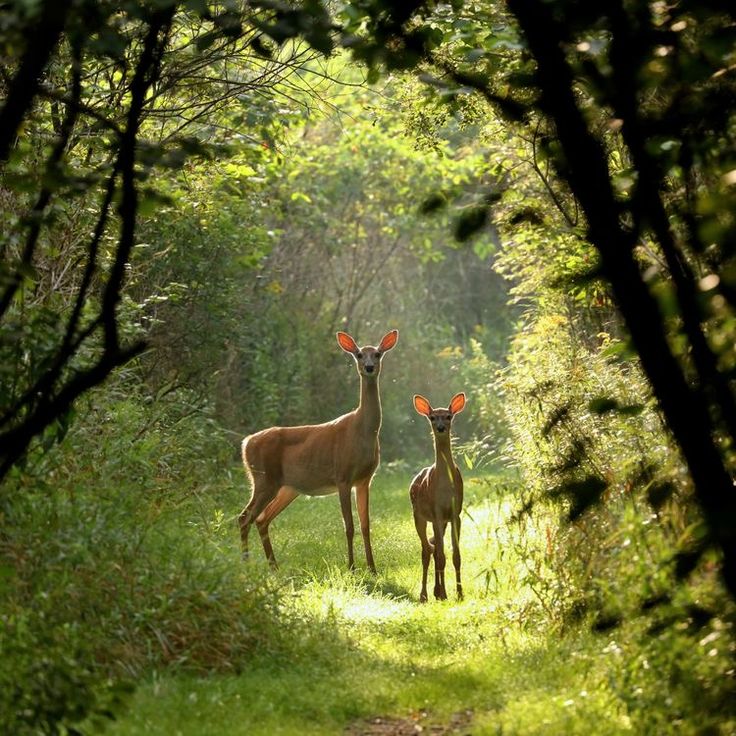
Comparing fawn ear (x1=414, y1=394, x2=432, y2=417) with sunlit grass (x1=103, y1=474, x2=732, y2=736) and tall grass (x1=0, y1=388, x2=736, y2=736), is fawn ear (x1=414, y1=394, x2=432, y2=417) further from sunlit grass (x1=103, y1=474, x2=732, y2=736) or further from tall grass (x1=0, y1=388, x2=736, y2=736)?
tall grass (x1=0, y1=388, x2=736, y2=736)

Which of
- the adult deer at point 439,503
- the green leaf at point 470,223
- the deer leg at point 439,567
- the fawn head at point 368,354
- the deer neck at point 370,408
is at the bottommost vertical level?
the green leaf at point 470,223

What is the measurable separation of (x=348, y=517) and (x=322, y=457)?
81 cm

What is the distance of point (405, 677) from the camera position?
22.8ft

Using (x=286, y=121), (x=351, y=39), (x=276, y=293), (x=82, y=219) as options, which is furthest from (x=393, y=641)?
(x=276, y=293)

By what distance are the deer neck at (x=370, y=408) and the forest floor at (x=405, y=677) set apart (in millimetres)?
3031

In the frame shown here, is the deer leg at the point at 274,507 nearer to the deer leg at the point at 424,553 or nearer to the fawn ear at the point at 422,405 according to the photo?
the fawn ear at the point at 422,405

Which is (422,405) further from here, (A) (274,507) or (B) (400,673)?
(B) (400,673)

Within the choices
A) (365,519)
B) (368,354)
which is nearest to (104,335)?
(365,519)

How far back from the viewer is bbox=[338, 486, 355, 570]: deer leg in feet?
38.5

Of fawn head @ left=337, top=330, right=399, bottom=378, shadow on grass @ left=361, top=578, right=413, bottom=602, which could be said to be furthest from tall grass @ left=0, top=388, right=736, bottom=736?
fawn head @ left=337, top=330, right=399, bottom=378

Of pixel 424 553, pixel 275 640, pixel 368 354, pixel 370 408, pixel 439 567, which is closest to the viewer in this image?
pixel 275 640

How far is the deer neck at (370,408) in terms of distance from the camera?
12625mm

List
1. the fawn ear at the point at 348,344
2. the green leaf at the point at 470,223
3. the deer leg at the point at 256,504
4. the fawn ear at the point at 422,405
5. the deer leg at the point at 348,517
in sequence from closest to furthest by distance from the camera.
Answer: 1. the green leaf at the point at 470,223
2. the fawn ear at the point at 422,405
3. the deer leg at the point at 348,517
4. the deer leg at the point at 256,504
5. the fawn ear at the point at 348,344

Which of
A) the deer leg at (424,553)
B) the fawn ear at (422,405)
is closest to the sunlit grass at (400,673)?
A: the deer leg at (424,553)
